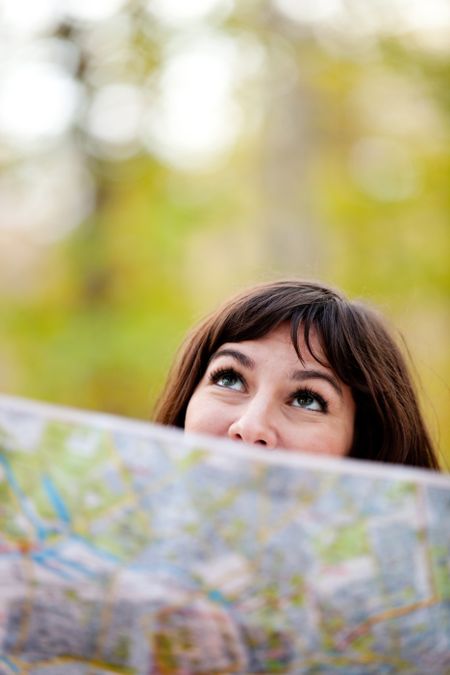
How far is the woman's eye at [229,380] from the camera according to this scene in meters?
1.60

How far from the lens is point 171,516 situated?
103 centimetres

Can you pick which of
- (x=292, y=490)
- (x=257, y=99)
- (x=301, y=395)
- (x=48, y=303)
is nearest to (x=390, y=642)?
(x=292, y=490)

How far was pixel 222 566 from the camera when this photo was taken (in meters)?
1.02

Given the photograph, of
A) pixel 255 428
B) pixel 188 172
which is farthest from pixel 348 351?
pixel 188 172

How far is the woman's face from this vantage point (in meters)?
1.50

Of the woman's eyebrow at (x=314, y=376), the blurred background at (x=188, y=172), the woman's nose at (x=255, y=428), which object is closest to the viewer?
the woman's nose at (x=255, y=428)

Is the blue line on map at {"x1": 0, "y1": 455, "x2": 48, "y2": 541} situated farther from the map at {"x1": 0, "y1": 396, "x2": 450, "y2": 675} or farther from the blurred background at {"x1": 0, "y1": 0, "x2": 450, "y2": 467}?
the blurred background at {"x1": 0, "y1": 0, "x2": 450, "y2": 467}

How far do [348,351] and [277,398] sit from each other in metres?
0.23

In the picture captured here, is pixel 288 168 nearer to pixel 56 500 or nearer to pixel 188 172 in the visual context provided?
pixel 188 172

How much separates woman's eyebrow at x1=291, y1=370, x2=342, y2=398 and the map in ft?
1.68

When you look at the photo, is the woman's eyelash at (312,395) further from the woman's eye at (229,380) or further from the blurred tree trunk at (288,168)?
the blurred tree trunk at (288,168)

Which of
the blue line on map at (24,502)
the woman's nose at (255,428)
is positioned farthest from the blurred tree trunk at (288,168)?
the blue line on map at (24,502)

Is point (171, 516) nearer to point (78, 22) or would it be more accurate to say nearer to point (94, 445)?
point (94, 445)

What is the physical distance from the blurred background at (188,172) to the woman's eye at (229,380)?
5.16 metres
